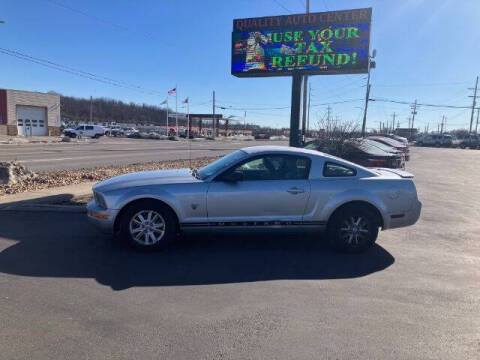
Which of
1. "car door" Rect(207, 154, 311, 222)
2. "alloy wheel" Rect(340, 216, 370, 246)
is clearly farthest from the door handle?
"alloy wheel" Rect(340, 216, 370, 246)

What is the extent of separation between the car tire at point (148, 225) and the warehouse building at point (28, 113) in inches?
1882

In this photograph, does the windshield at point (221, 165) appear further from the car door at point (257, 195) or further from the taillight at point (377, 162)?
the taillight at point (377, 162)

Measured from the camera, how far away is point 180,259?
192 inches

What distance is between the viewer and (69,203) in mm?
7762

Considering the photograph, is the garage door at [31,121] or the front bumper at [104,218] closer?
the front bumper at [104,218]

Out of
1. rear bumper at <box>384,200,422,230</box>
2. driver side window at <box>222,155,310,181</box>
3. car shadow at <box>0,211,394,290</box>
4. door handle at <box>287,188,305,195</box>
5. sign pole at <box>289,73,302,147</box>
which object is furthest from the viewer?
sign pole at <box>289,73,302,147</box>

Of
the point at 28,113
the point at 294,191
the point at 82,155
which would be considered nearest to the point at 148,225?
the point at 294,191

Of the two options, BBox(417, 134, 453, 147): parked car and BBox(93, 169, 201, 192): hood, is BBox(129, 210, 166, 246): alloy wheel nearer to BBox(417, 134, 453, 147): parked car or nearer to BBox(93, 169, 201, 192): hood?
BBox(93, 169, 201, 192): hood

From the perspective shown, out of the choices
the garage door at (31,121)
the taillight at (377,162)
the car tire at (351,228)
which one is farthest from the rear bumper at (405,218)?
the garage door at (31,121)

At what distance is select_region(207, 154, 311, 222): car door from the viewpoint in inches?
199

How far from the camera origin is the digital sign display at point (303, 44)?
13.0m

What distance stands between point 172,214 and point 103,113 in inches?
6310

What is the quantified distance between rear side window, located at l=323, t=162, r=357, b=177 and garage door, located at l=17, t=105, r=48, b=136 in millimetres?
50701

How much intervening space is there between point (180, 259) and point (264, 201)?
1362 millimetres
